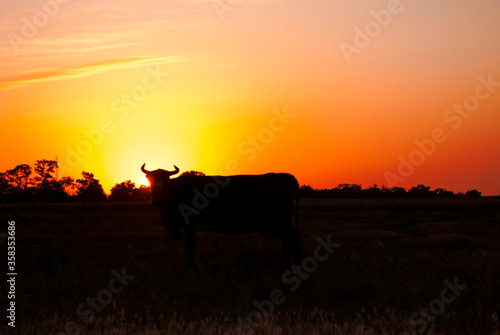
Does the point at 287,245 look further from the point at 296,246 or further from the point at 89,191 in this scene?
the point at 89,191

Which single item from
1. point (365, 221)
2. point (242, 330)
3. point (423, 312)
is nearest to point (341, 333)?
point (242, 330)

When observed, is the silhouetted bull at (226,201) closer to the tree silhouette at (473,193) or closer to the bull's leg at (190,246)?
the bull's leg at (190,246)

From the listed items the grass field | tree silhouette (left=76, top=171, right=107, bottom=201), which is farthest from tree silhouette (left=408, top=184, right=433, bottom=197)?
the grass field

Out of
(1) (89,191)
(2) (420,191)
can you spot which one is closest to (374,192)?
(2) (420,191)

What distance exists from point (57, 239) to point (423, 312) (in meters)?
16.7

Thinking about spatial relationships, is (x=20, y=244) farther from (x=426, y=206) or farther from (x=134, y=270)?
(x=426, y=206)

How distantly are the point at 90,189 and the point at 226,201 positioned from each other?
55.8 m

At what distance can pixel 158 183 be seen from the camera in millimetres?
14914

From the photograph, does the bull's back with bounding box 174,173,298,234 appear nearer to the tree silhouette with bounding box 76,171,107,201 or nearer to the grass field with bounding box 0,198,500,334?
the grass field with bounding box 0,198,500,334

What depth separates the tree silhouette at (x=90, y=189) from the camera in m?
63.2

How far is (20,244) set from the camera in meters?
20.9

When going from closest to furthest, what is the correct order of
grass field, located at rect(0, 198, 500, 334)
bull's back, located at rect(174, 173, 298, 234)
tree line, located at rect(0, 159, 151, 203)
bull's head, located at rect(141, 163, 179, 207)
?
grass field, located at rect(0, 198, 500, 334) < bull's head, located at rect(141, 163, 179, 207) < bull's back, located at rect(174, 173, 298, 234) < tree line, located at rect(0, 159, 151, 203)

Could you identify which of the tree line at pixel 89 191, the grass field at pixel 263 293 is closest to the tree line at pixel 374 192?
the tree line at pixel 89 191

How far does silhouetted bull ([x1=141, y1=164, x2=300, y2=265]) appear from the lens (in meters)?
15.0
